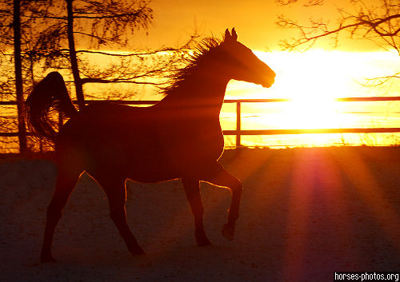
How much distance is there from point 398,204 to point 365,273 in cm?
363

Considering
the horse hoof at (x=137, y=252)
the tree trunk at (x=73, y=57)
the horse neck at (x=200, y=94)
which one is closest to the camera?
the horse hoof at (x=137, y=252)

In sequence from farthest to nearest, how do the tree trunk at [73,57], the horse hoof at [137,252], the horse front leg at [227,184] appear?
the tree trunk at [73,57] < the horse front leg at [227,184] < the horse hoof at [137,252]

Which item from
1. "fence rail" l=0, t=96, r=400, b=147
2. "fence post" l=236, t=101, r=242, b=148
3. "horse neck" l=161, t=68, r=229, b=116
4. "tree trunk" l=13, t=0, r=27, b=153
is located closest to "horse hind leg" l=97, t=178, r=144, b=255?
"horse neck" l=161, t=68, r=229, b=116

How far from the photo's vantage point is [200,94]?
277 inches

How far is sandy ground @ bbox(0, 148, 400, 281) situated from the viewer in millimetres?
6117

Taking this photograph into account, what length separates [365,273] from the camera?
580 cm

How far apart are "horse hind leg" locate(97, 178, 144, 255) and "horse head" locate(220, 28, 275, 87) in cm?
189

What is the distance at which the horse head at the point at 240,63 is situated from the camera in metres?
7.09

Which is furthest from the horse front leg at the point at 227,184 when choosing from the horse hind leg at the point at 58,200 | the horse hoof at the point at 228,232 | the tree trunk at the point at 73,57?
the tree trunk at the point at 73,57

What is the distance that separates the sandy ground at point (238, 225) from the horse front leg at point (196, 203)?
12 centimetres

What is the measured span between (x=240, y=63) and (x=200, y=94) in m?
0.62

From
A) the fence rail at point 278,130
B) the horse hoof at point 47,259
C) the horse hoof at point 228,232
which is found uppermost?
the fence rail at point 278,130

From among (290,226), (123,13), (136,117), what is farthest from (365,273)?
(123,13)

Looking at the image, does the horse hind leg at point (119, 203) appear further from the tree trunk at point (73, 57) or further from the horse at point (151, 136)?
the tree trunk at point (73, 57)
